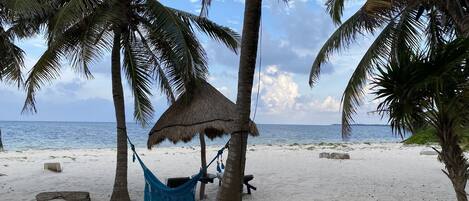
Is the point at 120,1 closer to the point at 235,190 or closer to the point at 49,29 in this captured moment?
the point at 49,29

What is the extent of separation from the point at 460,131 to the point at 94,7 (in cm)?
543

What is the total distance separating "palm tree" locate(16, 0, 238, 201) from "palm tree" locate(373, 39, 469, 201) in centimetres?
313

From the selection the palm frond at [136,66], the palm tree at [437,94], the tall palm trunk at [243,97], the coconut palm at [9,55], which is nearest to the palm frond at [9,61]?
the coconut palm at [9,55]

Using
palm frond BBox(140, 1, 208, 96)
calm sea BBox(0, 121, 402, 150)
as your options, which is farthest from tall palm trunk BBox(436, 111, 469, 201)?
calm sea BBox(0, 121, 402, 150)

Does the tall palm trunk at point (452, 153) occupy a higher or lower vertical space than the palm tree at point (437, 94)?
lower

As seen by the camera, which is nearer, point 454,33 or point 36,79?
point 36,79

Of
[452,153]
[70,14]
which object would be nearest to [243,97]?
[452,153]

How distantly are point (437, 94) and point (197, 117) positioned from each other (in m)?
4.29

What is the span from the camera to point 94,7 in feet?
24.5

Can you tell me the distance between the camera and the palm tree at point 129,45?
7.05 metres

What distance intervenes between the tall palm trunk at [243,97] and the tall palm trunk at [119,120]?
9.88 ft

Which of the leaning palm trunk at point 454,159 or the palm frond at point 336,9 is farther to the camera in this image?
the palm frond at point 336,9

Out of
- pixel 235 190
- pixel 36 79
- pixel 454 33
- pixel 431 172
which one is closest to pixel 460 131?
pixel 235 190

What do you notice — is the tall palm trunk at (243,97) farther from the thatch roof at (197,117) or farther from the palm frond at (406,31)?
the palm frond at (406,31)
